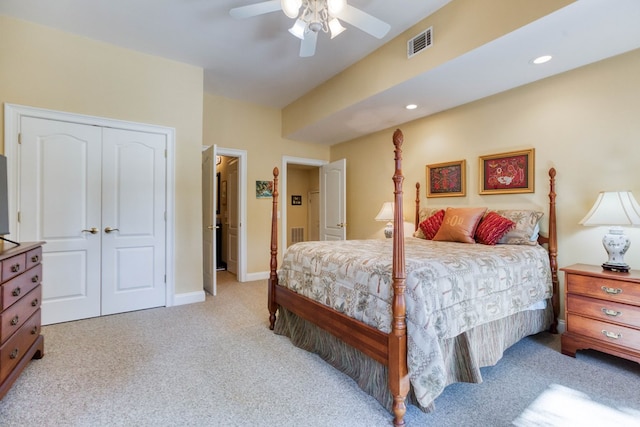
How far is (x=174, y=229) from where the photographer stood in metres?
3.50

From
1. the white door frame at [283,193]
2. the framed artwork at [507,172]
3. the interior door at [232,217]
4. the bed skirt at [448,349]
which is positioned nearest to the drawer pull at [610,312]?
the bed skirt at [448,349]

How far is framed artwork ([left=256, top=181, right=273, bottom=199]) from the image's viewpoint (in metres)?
4.88

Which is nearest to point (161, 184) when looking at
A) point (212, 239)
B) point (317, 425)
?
point (212, 239)

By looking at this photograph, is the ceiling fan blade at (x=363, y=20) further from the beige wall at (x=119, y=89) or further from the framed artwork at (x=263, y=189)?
the framed artwork at (x=263, y=189)

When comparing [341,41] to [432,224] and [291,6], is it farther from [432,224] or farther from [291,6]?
[432,224]

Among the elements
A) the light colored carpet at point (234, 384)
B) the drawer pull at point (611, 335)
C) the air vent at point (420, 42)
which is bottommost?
the light colored carpet at point (234, 384)

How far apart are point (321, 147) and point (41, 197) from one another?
404 centimetres

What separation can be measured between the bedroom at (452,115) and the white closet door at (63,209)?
0.30m

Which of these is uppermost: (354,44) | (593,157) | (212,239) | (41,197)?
(354,44)

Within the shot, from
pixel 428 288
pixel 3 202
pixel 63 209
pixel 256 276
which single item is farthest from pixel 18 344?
pixel 256 276

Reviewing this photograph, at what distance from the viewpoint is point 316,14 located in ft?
6.98

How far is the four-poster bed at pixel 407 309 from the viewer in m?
1.55

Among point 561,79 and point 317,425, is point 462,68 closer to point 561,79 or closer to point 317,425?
point 561,79

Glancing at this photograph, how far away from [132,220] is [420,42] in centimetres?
347
